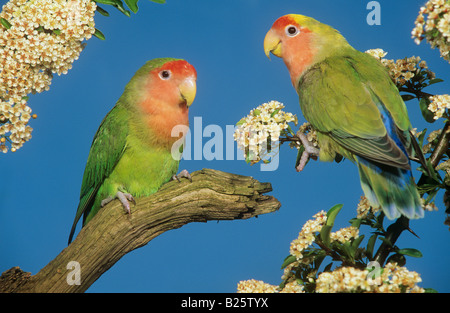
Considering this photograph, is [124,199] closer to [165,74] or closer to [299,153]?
[165,74]

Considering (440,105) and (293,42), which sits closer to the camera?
(440,105)

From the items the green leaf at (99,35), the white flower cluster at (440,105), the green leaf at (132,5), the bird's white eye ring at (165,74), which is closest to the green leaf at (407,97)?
the white flower cluster at (440,105)

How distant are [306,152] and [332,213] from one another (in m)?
0.41

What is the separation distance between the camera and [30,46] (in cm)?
207

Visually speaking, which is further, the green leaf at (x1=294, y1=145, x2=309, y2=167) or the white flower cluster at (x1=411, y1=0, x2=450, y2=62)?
the green leaf at (x1=294, y1=145, x2=309, y2=167)

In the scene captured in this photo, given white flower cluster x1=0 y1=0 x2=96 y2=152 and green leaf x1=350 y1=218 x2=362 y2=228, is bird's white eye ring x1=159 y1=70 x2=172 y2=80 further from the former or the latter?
green leaf x1=350 y1=218 x2=362 y2=228

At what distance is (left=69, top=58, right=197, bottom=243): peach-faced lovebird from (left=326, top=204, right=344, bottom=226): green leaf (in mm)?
866

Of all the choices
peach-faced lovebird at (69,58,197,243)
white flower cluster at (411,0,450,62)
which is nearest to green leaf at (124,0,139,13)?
peach-faced lovebird at (69,58,197,243)

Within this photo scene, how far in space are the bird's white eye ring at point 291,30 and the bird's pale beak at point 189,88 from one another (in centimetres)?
62

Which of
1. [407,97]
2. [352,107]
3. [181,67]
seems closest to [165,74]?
[181,67]

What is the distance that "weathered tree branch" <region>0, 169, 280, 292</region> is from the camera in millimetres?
2201

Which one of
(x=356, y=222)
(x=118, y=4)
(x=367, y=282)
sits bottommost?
(x=367, y=282)

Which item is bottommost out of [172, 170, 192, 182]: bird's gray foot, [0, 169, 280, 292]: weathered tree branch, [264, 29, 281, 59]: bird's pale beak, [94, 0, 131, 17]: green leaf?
[0, 169, 280, 292]: weathered tree branch
